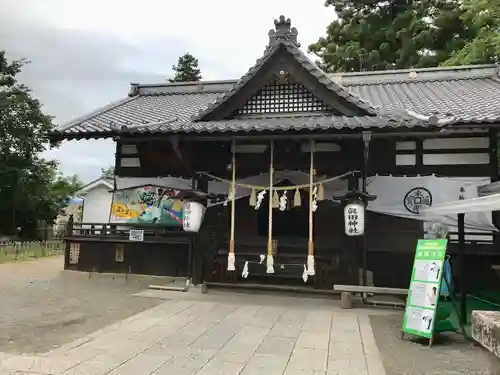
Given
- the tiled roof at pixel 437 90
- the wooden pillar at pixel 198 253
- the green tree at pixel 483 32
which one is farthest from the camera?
the green tree at pixel 483 32

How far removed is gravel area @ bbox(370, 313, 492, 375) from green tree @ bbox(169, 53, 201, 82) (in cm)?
3383

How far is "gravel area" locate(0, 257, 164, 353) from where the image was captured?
5.86 meters

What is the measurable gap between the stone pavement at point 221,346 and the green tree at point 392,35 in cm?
1939

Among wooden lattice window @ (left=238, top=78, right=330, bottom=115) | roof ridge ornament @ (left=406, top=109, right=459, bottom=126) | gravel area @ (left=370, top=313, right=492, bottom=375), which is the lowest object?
gravel area @ (left=370, top=313, right=492, bottom=375)

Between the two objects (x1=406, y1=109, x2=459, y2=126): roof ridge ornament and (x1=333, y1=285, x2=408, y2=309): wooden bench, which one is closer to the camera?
(x1=406, y1=109, x2=459, y2=126): roof ridge ornament

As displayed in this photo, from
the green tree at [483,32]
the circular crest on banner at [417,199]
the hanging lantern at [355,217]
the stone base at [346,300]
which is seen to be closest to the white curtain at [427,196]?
the circular crest on banner at [417,199]

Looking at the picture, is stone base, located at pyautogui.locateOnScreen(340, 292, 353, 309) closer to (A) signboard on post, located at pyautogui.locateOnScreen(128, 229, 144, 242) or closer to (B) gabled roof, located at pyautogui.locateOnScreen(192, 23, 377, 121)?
(B) gabled roof, located at pyautogui.locateOnScreen(192, 23, 377, 121)

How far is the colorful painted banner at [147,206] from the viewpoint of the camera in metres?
11.3

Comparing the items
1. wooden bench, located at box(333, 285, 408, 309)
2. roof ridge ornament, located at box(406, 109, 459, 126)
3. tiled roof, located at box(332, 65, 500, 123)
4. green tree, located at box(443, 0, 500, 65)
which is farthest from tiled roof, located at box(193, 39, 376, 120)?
green tree, located at box(443, 0, 500, 65)

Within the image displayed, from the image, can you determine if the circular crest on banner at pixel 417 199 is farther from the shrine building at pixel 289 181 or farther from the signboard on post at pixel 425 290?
the signboard on post at pixel 425 290

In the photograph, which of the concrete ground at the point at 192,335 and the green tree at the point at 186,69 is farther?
the green tree at the point at 186,69

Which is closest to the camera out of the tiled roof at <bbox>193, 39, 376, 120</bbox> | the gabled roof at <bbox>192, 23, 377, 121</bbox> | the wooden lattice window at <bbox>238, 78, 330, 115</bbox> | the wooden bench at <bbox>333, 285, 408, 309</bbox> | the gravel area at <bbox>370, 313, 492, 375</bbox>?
the gravel area at <bbox>370, 313, 492, 375</bbox>

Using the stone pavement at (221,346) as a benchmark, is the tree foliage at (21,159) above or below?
above

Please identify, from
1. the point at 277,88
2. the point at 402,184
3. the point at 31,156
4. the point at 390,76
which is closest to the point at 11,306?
the point at 277,88
